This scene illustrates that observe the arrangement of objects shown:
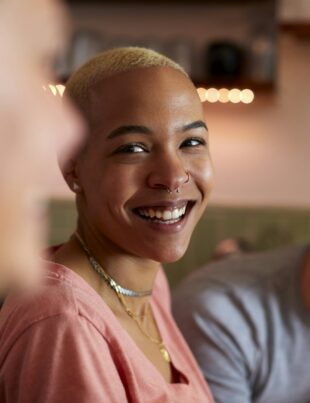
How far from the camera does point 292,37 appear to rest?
8.27 feet

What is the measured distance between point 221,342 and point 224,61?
136 centimetres

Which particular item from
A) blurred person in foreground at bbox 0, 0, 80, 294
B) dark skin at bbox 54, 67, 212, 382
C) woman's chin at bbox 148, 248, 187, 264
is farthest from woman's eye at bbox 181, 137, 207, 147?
blurred person in foreground at bbox 0, 0, 80, 294

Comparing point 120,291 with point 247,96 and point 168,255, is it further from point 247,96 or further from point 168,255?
point 247,96

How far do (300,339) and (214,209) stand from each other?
105 centimetres

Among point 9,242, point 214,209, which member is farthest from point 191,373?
point 214,209

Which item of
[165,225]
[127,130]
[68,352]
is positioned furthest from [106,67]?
[68,352]

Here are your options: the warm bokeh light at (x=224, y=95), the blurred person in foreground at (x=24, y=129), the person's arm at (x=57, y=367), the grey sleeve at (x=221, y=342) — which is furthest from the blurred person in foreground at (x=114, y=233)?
the warm bokeh light at (x=224, y=95)

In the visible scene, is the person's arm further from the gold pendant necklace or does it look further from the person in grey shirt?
the person in grey shirt

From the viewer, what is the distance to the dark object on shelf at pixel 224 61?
2.47m

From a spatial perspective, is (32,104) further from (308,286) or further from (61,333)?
(308,286)

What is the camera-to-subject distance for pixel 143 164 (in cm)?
67

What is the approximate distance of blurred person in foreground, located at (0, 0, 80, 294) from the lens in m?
0.14

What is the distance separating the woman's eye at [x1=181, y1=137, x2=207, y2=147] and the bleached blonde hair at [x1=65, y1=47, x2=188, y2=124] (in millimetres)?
80

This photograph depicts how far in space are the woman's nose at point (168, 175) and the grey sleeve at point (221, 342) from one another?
0.77 meters
